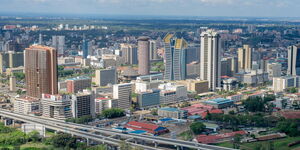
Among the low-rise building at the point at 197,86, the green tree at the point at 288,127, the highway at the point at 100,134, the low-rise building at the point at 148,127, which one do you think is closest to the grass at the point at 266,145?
the green tree at the point at 288,127

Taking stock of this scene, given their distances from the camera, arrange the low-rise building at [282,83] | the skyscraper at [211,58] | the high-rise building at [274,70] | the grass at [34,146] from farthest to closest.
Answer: the high-rise building at [274,70], the low-rise building at [282,83], the skyscraper at [211,58], the grass at [34,146]

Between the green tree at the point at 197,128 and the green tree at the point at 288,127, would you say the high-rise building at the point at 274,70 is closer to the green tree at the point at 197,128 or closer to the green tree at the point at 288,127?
the green tree at the point at 288,127

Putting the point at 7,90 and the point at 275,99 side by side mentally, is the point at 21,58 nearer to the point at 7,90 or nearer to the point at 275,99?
the point at 7,90

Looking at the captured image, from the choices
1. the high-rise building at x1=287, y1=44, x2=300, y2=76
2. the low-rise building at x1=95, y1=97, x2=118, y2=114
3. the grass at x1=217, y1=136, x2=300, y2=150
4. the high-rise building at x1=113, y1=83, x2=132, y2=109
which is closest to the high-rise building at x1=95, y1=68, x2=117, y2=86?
the high-rise building at x1=113, y1=83, x2=132, y2=109

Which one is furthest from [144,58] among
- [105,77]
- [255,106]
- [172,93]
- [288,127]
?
[288,127]

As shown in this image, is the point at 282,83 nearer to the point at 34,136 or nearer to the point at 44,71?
the point at 44,71

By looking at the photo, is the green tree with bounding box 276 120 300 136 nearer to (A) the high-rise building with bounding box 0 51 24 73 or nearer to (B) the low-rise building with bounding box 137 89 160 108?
(B) the low-rise building with bounding box 137 89 160 108

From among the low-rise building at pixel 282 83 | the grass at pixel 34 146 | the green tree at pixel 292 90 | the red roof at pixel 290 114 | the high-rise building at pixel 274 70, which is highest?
the high-rise building at pixel 274 70
